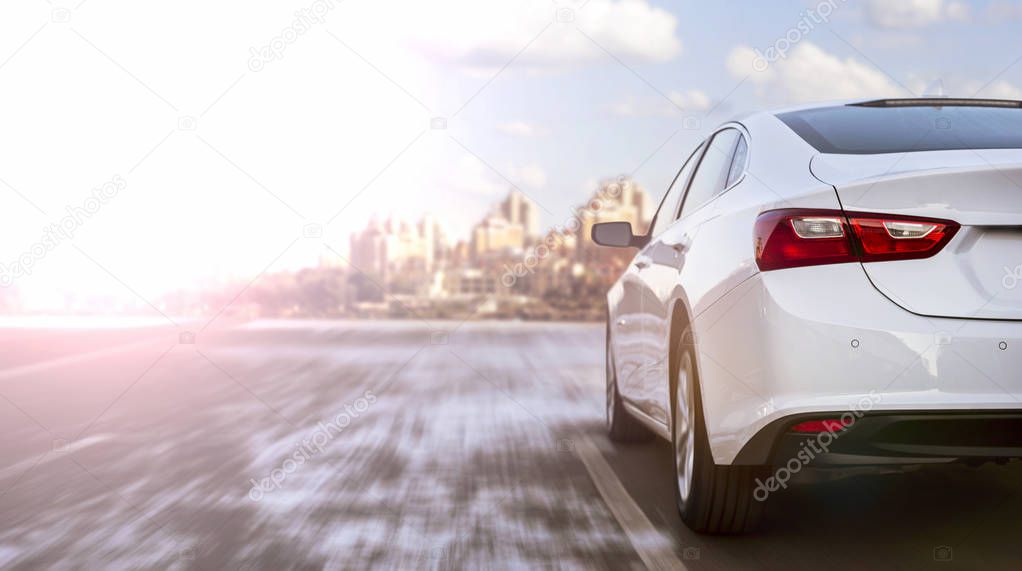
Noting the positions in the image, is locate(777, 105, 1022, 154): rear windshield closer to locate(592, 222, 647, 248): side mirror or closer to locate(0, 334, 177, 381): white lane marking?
locate(592, 222, 647, 248): side mirror

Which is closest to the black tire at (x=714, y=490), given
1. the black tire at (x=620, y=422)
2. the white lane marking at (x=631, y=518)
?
the white lane marking at (x=631, y=518)

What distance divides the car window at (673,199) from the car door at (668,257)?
0.11 feet

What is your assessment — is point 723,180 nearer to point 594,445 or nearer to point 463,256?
point 594,445

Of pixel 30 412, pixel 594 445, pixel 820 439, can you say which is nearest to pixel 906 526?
pixel 820 439

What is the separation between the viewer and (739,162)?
550cm

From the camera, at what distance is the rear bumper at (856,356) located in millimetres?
4148

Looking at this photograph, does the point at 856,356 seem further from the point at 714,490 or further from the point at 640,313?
the point at 640,313

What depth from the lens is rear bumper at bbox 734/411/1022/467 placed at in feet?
13.9

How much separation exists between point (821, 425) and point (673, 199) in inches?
114

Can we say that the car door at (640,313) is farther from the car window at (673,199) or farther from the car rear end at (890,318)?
the car rear end at (890,318)

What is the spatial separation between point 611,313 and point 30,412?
183 inches

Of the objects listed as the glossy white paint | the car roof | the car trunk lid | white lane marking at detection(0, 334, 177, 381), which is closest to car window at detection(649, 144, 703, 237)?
the car roof

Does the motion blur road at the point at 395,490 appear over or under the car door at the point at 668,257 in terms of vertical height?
under

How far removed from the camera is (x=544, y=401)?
34.5 ft
